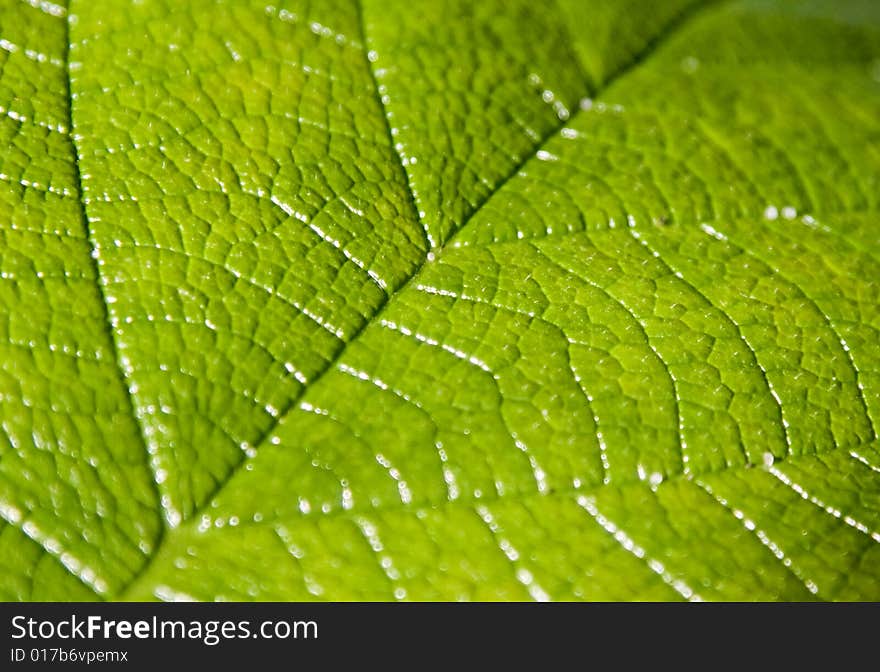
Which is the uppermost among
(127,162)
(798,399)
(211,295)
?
(127,162)

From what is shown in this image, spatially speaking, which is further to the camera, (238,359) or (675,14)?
(675,14)

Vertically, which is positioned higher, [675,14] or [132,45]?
[675,14]

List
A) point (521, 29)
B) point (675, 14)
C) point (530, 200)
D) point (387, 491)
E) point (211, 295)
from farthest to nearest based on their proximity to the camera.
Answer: point (675, 14)
point (521, 29)
point (530, 200)
point (211, 295)
point (387, 491)

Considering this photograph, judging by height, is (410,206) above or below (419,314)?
above

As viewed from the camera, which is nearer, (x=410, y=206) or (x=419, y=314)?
(x=419, y=314)
